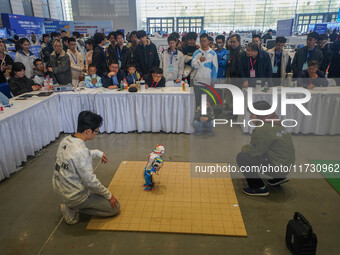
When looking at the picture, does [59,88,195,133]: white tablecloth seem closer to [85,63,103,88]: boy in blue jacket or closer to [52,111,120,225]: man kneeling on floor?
[85,63,103,88]: boy in blue jacket

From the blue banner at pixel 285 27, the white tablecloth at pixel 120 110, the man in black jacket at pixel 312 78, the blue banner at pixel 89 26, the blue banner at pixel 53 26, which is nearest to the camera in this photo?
the white tablecloth at pixel 120 110

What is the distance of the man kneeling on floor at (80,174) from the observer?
1.93 m

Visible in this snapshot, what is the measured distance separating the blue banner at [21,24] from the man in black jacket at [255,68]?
33.5ft

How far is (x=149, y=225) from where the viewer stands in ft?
7.13

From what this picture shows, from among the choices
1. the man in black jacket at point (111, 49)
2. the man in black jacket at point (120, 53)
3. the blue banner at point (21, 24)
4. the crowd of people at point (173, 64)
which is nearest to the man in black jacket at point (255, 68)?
the crowd of people at point (173, 64)

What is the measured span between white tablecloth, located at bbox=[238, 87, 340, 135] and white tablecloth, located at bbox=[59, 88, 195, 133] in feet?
3.52

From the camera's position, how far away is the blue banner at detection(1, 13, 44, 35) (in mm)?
10172

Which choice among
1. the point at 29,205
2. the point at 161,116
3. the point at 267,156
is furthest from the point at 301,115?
the point at 29,205

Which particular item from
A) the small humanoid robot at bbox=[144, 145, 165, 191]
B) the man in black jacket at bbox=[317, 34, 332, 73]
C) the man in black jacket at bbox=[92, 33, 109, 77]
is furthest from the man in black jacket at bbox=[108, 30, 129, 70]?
the man in black jacket at bbox=[317, 34, 332, 73]

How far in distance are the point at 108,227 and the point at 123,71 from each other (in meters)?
2.97

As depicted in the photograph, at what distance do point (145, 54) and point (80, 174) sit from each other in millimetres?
3168

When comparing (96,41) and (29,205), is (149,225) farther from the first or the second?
(96,41)

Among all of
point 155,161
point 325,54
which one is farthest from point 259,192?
point 325,54

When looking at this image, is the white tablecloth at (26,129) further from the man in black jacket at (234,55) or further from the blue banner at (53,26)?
the blue banner at (53,26)
